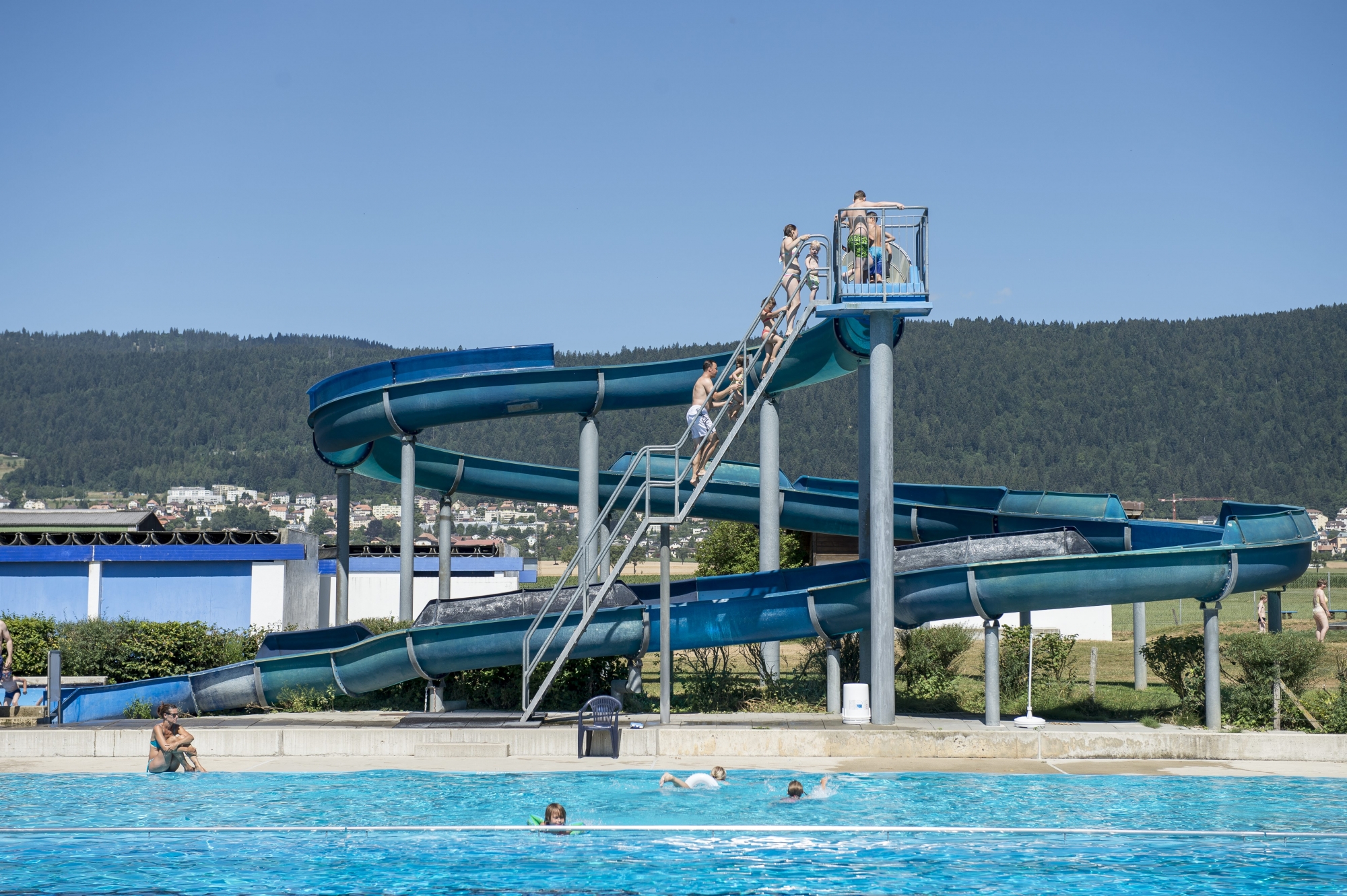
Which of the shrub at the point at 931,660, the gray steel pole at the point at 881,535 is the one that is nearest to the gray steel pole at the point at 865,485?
the gray steel pole at the point at 881,535

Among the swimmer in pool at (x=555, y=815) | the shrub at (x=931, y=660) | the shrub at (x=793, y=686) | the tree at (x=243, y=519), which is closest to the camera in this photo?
the swimmer in pool at (x=555, y=815)

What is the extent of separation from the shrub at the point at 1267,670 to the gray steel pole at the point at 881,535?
16.0 ft

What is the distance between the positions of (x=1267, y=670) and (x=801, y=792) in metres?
7.42

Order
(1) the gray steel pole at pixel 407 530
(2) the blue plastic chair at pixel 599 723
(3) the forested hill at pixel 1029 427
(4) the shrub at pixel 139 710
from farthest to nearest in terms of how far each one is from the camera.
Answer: (3) the forested hill at pixel 1029 427
(1) the gray steel pole at pixel 407 530
(4) the shrub at pixel 139 710
(2) the blue plastic chair at pixel 599 723

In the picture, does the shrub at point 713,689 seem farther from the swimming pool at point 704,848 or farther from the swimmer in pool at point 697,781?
the swimming pool at point 704,848

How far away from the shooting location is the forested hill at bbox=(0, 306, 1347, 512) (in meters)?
157

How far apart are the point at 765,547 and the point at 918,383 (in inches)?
6135

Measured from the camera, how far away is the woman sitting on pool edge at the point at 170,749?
15141 millimetres

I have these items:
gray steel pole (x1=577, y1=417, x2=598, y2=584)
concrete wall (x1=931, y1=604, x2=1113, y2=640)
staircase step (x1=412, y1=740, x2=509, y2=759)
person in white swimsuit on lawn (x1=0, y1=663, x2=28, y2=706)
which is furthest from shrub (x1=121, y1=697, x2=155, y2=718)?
concrete wall (x1=931, y1=604, x2=1113, y2=640)

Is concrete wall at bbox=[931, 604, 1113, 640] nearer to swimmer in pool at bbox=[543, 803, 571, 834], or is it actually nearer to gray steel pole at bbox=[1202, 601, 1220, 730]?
gray steel pole at bbox=[1202, 601, 1220, 730]

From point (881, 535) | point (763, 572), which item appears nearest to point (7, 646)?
point (763, 572)

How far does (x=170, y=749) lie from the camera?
15.2 m

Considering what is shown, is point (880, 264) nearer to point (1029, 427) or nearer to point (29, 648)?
point (29, 648)

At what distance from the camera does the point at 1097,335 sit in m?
180
